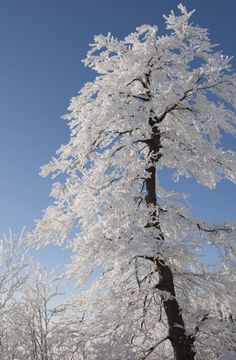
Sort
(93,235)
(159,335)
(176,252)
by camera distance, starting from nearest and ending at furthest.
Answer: (176,252)
(93,235)
(159,335)

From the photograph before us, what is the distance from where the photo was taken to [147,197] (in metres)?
9.29

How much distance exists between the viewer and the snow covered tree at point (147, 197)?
8.12 m

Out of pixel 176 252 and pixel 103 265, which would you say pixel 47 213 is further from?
pixel 176 252

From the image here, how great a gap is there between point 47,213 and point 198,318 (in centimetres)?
405

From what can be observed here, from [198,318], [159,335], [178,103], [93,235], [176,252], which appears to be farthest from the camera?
[159,335]

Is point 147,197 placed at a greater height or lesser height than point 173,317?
greater

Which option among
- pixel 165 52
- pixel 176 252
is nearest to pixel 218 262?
pixel 176 252

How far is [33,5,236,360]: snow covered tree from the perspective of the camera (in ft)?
26.7

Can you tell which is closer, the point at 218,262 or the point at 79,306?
the point at 218,262

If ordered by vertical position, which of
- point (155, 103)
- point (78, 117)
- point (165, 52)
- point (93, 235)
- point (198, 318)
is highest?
point (165, 52)

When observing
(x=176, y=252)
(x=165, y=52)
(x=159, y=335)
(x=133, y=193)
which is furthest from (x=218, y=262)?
(x=165, y=52)

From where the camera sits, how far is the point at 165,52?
953 cm

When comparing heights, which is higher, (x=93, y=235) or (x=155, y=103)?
(x=155, y=103)

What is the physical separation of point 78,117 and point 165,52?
2.55m
